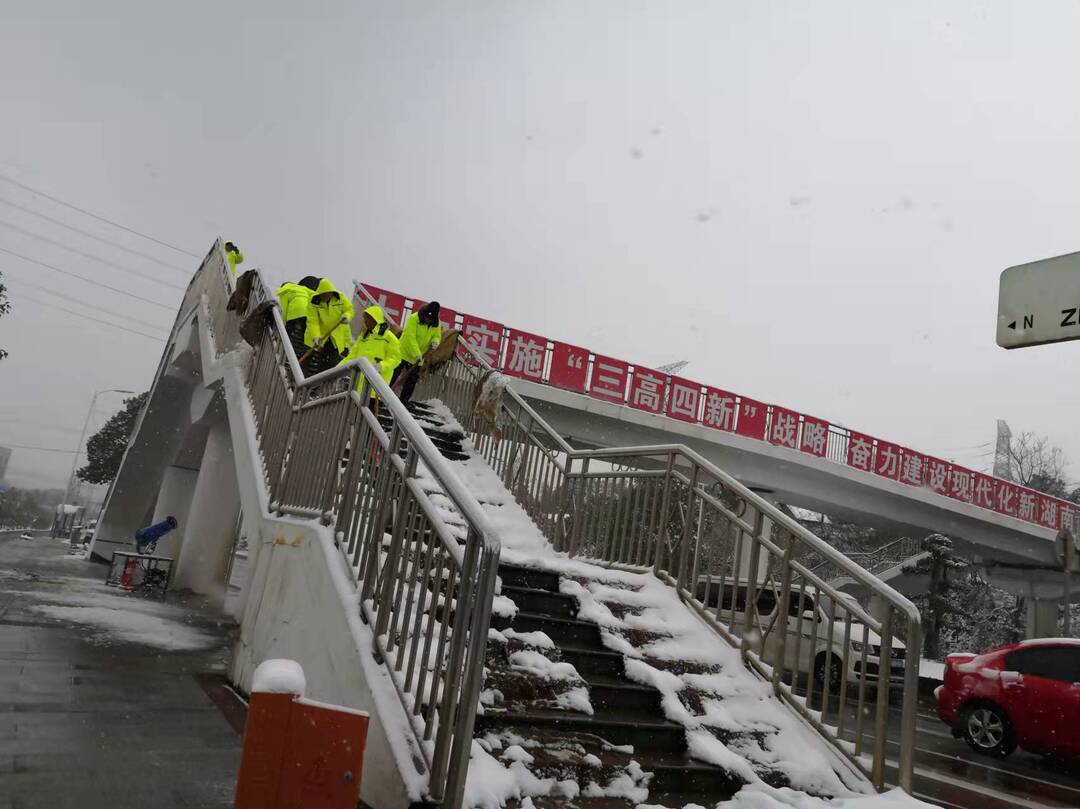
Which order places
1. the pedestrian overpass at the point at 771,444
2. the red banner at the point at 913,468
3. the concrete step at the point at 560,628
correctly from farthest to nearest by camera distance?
the red banner at the point at 913,468, the pedestrian overpass at the point at 771,444, the concrete step at the point at 560,628

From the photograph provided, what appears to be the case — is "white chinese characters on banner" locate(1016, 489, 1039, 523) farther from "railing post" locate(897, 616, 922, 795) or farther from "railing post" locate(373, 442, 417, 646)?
"railing post" locate(373, 442, 417, 646)

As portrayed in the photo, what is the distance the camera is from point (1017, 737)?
808cm

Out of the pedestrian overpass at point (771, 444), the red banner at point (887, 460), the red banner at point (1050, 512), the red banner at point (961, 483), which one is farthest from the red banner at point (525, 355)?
the red banner at point (1050, 512)

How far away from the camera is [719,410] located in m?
19.0

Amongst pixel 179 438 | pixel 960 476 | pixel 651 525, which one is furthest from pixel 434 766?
pixel 960 476

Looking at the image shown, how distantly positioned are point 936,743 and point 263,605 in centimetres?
817

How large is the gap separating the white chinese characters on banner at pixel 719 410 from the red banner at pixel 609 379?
8.52ft

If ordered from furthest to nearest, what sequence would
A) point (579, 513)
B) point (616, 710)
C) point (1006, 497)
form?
point (1006, 497) < point (579, 513) < point (616, 710)

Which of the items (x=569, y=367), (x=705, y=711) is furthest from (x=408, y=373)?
(x=569, y=367)

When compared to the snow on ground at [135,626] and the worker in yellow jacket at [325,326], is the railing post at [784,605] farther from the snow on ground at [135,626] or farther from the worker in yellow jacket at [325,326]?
the worker in yellow jacket at [325,326]

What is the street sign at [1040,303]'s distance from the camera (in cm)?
422

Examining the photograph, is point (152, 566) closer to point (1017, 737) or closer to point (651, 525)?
point (651, 525)

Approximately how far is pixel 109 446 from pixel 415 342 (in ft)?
138

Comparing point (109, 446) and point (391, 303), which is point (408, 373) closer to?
point (391, 303)
